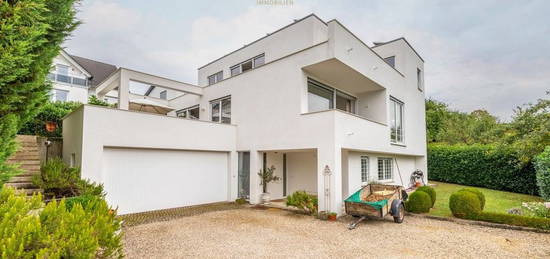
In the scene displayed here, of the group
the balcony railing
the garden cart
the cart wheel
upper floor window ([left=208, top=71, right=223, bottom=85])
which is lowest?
the cart wheel

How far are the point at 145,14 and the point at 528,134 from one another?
18715mm

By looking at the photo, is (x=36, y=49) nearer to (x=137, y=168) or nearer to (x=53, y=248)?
(x=53, y=248)

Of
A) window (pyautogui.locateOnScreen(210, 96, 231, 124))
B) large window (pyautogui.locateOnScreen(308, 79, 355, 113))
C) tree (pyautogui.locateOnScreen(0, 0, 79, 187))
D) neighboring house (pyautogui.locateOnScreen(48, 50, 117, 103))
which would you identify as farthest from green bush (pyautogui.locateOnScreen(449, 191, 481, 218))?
neighboring house (pyautogui.locateOnScreen(48, 50, 117, 103))

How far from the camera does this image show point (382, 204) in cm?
754

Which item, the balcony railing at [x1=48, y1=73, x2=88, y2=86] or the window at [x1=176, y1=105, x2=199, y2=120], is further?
the balcony railing at [x1=48, y1=73, x2=88, y2=86]

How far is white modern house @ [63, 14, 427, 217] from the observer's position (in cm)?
873

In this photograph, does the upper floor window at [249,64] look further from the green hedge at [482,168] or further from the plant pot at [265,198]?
the green hedge at [482,168]

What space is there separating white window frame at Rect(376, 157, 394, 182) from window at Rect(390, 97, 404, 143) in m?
1.11

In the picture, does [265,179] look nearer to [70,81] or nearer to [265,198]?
[265,198]

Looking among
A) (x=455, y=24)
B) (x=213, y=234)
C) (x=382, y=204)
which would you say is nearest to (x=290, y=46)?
(x=455, y=24)

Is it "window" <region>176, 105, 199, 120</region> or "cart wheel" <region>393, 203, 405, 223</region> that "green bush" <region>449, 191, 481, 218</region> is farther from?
"window" <region>176, 105, 199, 120</region>

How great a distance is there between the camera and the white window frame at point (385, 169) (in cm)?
1280

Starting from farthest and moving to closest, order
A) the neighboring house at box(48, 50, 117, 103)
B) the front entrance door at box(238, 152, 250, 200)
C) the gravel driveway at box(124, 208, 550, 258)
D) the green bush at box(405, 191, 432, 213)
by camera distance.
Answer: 1. the neighboring house at box(48, 50, 117, 103)
2. the front entrance door at box(238, 152, 250, 200)
3. the green bush at box(405, 191, 432, 213)
4. the gravel driveway at box(124, 208, 550, 258)

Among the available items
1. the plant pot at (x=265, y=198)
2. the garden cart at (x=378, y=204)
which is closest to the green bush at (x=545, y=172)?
the garden cart at (x=378, y=204)
